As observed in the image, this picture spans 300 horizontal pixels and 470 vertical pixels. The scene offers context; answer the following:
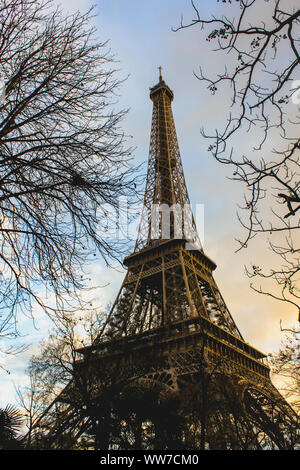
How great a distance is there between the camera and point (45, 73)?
19.1 feet

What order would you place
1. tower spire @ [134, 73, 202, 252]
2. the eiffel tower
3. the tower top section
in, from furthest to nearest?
the tower top section < tower spire @ [134, 73, 202, 252] < the eiffel tower

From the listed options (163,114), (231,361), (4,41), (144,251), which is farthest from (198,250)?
(4,41)

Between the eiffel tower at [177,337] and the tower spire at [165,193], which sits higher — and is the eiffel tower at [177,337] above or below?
below

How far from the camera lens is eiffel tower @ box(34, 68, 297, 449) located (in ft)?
39.1

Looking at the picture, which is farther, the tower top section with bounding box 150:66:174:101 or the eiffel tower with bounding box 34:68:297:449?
the tower top section with bounding box 150:66:174:101

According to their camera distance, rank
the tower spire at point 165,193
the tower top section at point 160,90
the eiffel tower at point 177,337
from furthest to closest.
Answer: the tower top section at point 160,90
the tower spire at point 165,193
the eiffel tower at point 177,337

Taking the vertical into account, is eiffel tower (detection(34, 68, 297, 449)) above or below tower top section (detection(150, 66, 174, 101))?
below

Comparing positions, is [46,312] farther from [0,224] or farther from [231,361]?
[231,361]

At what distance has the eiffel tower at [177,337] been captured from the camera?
39.1 feet

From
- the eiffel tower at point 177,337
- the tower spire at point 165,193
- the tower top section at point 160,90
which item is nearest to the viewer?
the eiffel tower at point 177,337

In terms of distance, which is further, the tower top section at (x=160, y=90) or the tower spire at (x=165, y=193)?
the tower top section at (x=160, y=90)

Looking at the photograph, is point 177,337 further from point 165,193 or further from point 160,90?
point 160,90

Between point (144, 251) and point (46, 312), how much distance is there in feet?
81.2

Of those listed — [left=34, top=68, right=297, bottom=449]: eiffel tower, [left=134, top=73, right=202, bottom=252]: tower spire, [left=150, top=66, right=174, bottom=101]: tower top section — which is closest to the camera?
[left=34, top=68, right=297, bottom=449]: eiffel tower
